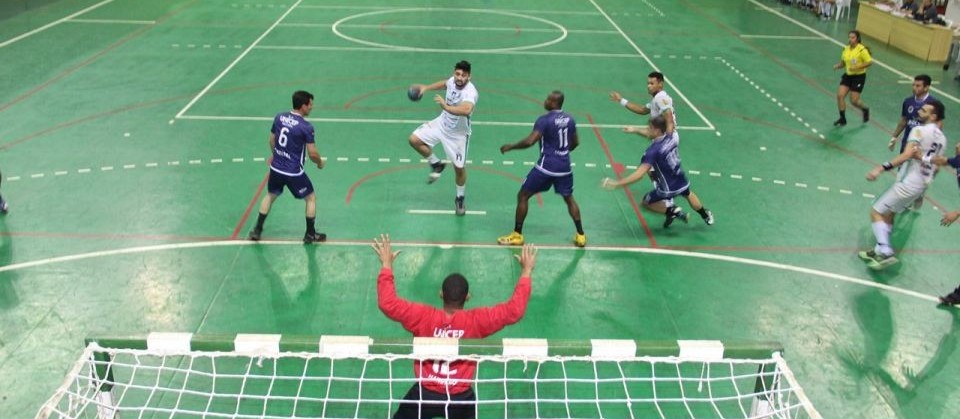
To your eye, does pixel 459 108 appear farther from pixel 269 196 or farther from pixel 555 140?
pixel 269 196

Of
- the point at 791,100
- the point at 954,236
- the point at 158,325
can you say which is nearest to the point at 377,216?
the point at 158,325

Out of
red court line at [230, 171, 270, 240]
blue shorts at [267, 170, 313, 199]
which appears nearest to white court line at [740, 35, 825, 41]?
red court line at [230, 171, 270, 240]

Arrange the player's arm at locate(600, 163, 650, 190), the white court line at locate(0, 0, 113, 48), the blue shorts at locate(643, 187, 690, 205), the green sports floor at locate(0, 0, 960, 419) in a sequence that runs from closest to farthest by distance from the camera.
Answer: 1. the green sports floor at locate(0, 0, 960, 419)
2. the player's arm at locate(600, 163, 650, 190)
3. the blue shorts at locate(643, 187, 690, 205)
4. the white court line at locate(0, 0, 113, 48)

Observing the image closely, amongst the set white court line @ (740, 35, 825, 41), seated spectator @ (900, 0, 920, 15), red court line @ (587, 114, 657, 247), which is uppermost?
seated spectator @ (900, 0, 920, 15)

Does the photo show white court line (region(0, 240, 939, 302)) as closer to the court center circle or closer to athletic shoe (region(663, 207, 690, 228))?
athletic shoe (region(663, 207, 690, 228))

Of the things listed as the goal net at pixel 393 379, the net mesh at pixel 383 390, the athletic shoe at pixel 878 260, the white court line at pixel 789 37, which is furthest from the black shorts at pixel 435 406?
the white court line at pixel 789 37

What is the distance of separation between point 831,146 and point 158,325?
12072mm

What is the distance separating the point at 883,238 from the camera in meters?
9.69

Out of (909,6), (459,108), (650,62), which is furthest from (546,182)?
(909,6)

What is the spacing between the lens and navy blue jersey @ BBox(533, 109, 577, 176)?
939cm

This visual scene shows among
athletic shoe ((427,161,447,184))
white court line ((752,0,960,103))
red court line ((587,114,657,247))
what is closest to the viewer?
red court line ((587,114,657,247))

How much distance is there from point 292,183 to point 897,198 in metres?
7.75

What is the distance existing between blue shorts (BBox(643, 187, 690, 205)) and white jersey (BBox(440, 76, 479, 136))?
2.89 m

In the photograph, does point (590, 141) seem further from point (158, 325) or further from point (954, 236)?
point (158, 325)
